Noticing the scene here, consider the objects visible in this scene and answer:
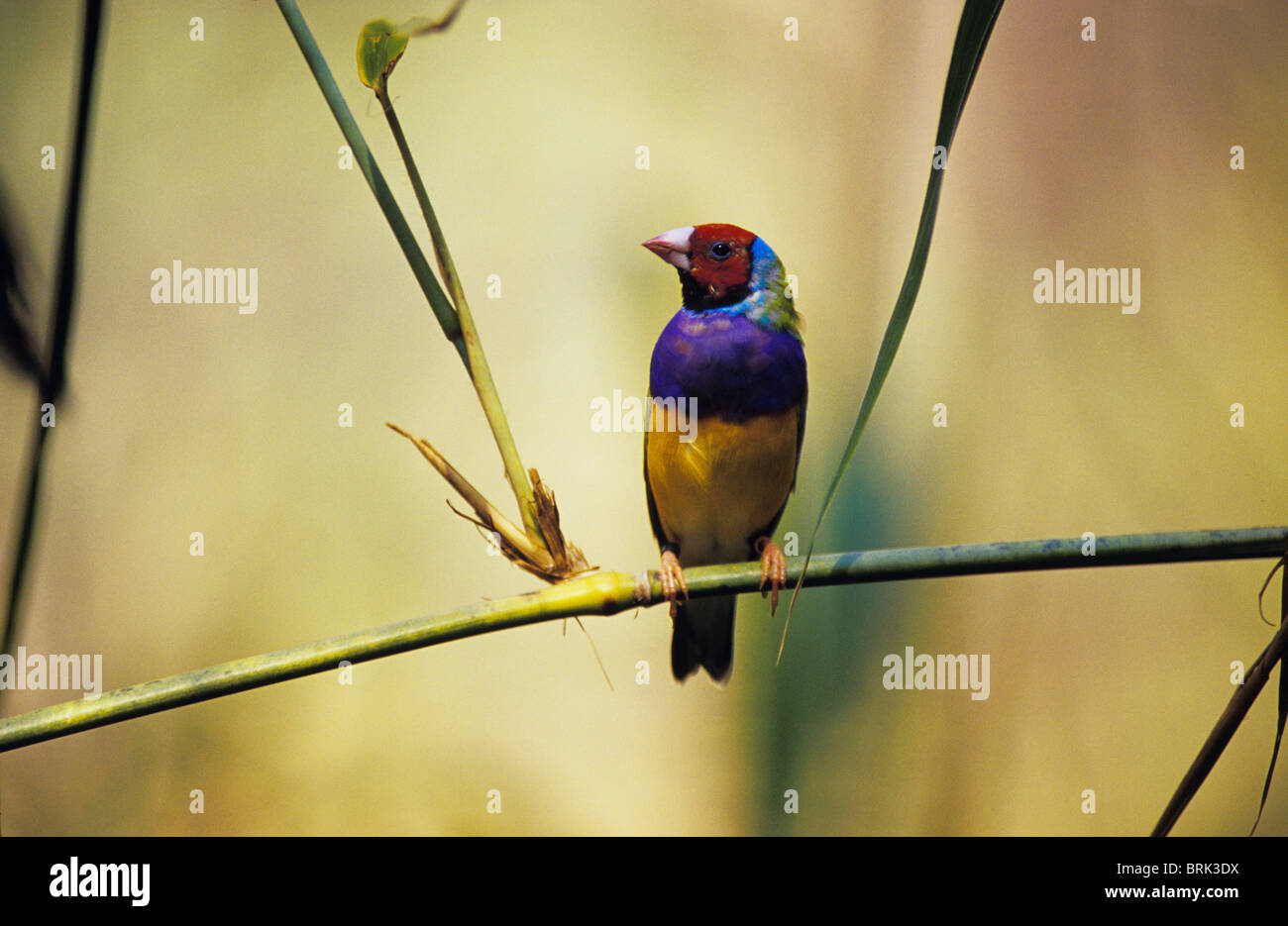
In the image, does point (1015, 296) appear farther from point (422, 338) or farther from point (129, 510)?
point (129, 510)

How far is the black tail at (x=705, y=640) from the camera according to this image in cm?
191

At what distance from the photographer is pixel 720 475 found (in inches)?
67.2

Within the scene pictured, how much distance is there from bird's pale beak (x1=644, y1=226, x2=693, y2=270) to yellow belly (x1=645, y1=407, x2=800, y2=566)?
298 millimetres

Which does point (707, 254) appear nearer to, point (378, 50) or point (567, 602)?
point (378, 50)

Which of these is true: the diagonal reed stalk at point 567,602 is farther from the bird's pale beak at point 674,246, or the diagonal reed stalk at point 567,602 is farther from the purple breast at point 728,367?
the bird's pale beak at point 674,246

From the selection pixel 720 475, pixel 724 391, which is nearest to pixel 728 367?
pixel 724 391

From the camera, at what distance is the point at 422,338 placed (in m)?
2.32

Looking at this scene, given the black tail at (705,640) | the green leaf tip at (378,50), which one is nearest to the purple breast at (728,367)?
the black tail at (705,640)

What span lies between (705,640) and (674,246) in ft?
2.79

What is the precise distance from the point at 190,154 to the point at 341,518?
1055 mm

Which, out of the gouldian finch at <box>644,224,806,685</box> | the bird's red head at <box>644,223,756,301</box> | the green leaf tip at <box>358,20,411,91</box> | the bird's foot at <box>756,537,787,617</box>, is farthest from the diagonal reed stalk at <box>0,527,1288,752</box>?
the bird's red head at <box>644,223,756,301</box>

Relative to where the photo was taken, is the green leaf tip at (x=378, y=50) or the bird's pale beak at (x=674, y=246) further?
the bird's pale beak at (x=674, y=246)

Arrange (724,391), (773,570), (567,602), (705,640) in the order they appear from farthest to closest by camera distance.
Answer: (705,640) → (724,391) → (773,570) → (567,602)

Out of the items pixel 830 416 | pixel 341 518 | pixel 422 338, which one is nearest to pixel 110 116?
pixel 422 338
